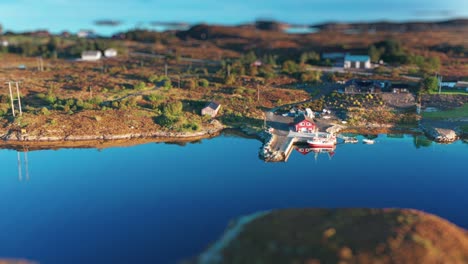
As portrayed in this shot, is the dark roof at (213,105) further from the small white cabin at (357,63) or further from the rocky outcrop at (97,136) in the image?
the small white cabin at (357,63)

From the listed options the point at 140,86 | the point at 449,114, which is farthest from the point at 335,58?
the point at 140,86

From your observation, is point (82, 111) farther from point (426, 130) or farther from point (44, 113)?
point (426, 130)

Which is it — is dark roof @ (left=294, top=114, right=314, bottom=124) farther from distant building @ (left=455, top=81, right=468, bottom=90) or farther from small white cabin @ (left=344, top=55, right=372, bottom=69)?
small white cabin @ (left=344, top=55, right=372, bottom=69)

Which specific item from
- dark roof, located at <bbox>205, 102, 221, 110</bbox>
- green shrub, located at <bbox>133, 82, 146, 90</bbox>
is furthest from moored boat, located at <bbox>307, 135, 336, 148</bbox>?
green shrub, located at <bbox>133, 82, 146, 90</bbox>

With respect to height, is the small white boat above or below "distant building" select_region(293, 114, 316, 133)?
below

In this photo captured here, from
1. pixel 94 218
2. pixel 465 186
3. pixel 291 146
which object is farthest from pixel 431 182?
pixel 94 218

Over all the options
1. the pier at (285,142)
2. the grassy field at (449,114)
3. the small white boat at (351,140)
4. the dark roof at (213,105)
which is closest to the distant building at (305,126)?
the pier at (285,142)
